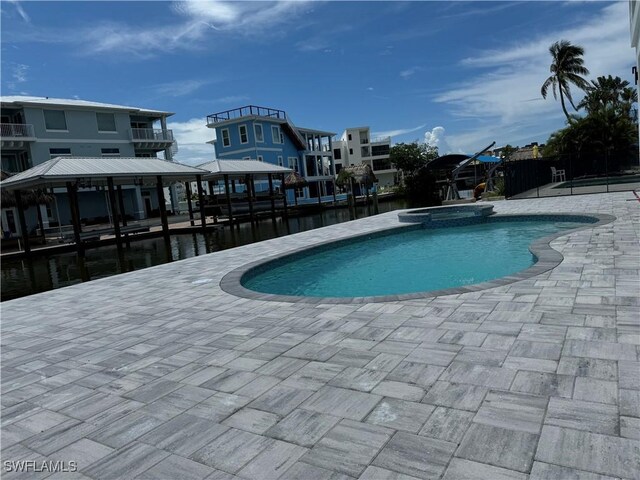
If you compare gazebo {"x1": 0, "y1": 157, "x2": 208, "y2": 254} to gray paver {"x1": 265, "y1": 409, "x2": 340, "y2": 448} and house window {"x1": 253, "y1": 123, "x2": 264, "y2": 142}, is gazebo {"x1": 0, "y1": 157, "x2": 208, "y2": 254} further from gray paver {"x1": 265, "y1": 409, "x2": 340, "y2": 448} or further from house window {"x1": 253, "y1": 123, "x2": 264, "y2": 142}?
house window {"x1": 253, "y1": 123, "x2": 264, "y2": 142}

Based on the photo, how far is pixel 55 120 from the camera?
28391 mm

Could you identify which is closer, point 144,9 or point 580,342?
point 580,342

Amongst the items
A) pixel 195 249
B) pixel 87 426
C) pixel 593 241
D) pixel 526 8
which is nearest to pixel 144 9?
pixel 195 249

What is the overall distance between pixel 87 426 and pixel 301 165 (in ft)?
133

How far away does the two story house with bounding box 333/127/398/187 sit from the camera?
65.0 metres

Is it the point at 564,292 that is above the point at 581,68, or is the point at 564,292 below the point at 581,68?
below

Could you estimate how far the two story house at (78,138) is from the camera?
88.1ft

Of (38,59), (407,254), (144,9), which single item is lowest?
(407,254)

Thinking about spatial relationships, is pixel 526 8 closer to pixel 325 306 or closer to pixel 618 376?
pixel 325 306

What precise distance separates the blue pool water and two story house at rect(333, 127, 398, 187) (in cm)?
5305

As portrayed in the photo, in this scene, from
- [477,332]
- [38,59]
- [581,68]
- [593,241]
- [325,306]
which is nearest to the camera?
[477,332]

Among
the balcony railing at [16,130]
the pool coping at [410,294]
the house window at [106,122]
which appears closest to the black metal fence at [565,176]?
the pool coping at [410,294]

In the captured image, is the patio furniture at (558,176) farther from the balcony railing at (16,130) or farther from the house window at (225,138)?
the balcony railing at (16,130)

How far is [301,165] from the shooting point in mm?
42344
